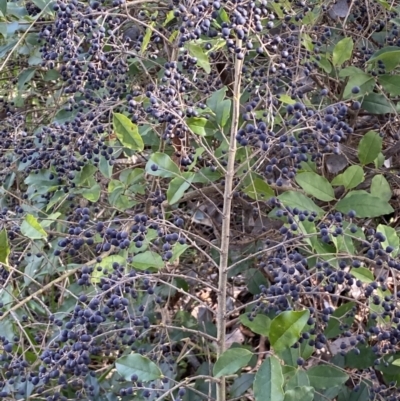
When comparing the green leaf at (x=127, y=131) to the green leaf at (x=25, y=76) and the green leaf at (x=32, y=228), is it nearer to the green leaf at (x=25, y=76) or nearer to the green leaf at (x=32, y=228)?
the green leaf at (x=32, y=228)

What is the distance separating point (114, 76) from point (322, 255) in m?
0.68

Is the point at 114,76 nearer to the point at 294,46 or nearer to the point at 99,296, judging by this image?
the point at 294,46

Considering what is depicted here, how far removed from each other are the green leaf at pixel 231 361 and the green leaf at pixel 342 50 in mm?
737

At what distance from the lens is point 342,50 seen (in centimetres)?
143

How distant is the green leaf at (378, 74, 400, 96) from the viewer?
1.38m

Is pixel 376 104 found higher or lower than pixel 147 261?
higher

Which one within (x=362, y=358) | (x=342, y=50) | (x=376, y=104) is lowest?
(x=362, y=358)

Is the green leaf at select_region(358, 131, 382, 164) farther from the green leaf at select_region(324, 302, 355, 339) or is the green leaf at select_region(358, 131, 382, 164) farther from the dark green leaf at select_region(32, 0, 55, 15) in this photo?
the dark green leaf at select_region(32, 0, 55, 15)

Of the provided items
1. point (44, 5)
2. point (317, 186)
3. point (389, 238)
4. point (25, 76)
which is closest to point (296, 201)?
point (317, 186)

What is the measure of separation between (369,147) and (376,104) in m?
0.14

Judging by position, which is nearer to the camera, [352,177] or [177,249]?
[177,249]

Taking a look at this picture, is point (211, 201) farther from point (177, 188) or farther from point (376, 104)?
point (376, 104)

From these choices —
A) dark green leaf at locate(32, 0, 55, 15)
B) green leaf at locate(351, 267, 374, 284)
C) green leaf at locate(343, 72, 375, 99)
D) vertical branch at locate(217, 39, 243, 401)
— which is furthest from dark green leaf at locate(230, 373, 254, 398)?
dark green leaf at locate(32, 0, 55, 15)

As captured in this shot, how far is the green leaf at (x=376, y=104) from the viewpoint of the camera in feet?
4.71
